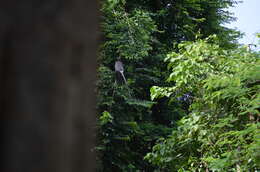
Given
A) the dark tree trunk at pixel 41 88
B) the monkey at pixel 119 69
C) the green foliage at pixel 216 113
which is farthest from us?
the monkey at pixel 119 69

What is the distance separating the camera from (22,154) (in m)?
0.57

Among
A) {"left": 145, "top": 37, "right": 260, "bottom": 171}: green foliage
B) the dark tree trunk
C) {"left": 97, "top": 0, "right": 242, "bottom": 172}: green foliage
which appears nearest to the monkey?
{"left": 97, "top": 0, "right": 242, "bottom": 172}: green foliage

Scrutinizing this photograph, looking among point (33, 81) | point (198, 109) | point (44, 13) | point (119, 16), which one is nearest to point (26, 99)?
point (33, 81)

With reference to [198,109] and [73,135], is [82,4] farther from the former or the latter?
[198,109]

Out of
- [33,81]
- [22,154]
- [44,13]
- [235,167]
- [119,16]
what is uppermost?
[119,16]

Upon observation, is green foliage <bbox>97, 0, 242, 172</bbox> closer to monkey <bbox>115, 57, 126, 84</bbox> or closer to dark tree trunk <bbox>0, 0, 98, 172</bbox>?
monkey <bbox>115, 57, 126, 84</bbox>

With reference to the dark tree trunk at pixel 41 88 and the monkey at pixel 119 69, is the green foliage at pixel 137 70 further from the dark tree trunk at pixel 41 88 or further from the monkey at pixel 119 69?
the dark tree trunk at pixel 41 88

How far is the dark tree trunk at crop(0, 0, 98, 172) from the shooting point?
57cm

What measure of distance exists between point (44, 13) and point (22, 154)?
0.21 meters

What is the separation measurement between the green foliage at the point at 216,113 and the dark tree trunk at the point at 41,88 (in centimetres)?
326

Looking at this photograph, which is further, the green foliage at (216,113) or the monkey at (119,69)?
the monkey at (119,69)

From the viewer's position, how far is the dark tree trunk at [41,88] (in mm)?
573

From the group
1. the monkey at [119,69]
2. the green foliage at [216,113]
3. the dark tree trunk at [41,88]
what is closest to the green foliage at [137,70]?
the monkey at [119,69]

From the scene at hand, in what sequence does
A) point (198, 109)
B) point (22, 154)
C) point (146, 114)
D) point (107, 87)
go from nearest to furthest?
point (22, 154), point (198, 109), point (107, 87), point (146, 114)
